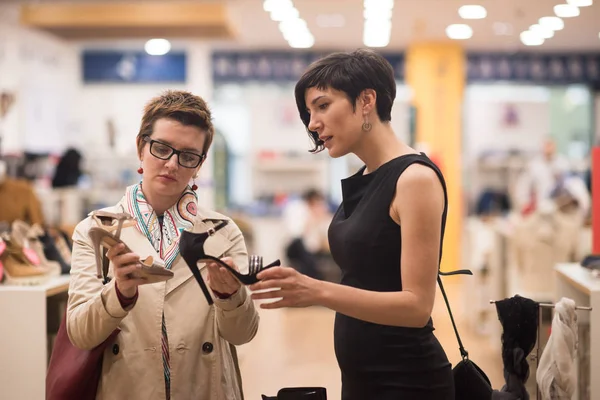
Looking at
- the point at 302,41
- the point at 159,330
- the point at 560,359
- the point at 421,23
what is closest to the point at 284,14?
the point at 302,41

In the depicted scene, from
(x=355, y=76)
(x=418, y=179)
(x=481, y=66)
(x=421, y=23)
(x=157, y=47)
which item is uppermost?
(x=481, y=66)

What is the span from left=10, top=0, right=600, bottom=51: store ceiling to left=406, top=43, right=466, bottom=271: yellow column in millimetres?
438

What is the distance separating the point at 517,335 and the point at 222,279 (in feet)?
2.93

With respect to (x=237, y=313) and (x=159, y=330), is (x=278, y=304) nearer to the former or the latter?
(x=237, y=313)

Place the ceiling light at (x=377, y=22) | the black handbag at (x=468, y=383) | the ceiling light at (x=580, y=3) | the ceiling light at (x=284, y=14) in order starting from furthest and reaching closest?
the ceiling light at (x=284, y=14)
the ceiling light at (x=377, y=22)
the ceiling light at (x=580, y=3)
the black handbag at (x=468, y=383)

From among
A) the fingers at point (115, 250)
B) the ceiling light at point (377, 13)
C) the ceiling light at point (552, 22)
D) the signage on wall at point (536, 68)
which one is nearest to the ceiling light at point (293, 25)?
the ceiling light at point (377, 13)

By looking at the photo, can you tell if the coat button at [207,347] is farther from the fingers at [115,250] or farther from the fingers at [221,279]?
the fingers at [115,250]

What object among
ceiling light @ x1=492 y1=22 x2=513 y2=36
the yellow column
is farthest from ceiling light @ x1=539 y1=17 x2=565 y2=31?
the yellow column

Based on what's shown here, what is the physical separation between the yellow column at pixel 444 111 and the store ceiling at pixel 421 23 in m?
0.44

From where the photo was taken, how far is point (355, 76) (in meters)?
1.72

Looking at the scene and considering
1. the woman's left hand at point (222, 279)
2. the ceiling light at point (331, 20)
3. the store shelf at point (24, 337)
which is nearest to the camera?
the woman's left hand at point (222, 279)

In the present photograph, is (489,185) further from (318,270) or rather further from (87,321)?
(87,321)

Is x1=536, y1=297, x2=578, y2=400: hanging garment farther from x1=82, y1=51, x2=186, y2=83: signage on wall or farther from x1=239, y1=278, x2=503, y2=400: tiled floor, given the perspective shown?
x1=82, y1=51, x2=186, y2=83: signage on wall

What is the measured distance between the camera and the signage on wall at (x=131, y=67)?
9.91 meters
